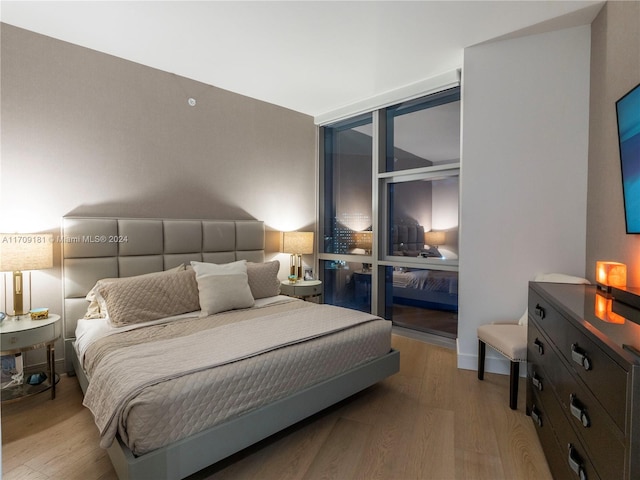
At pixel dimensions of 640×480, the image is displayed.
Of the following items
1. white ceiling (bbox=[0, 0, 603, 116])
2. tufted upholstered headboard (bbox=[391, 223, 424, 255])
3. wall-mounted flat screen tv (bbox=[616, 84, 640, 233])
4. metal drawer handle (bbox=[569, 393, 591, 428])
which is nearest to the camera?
metal drawer handle (bbox=[569, 393, 591, 428])

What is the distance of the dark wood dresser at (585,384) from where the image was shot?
978 millimetres

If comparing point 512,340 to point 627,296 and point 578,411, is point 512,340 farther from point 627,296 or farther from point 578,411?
point 578,411

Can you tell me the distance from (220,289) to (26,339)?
4.20 ft

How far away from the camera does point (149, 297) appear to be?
2557 mm

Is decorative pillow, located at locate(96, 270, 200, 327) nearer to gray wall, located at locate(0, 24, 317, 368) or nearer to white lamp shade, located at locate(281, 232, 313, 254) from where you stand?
gray wall, located at locate(0, 24, 317, 368)

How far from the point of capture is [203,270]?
290 cm

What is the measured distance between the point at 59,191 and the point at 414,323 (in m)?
3.67

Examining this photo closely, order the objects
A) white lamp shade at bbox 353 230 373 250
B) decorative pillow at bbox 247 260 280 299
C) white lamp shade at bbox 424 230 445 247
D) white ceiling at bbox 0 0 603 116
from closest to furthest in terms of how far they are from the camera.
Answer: white ceiling at bbox 0 0 603 116 → decorative pillow at bbox 247 260 280 299 → white lamp shade at bbox 424 230 445 247 → white lamp shade at bbox 353 230 373 250

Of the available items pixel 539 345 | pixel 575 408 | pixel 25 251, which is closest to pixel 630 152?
pixel 539 345

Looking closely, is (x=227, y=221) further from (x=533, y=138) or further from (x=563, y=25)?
(x=563, y=25)

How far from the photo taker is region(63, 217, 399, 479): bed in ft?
4.98

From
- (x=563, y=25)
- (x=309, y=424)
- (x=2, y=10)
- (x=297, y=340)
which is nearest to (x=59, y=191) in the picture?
(x=2, y=10)

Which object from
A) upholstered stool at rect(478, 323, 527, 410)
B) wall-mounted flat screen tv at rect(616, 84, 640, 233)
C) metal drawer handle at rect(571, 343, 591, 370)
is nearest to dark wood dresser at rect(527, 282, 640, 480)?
metal drawer handle at rect(571, 343, 591, 370)

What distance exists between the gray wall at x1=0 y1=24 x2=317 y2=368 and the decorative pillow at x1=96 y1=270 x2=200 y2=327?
0.68 metres
